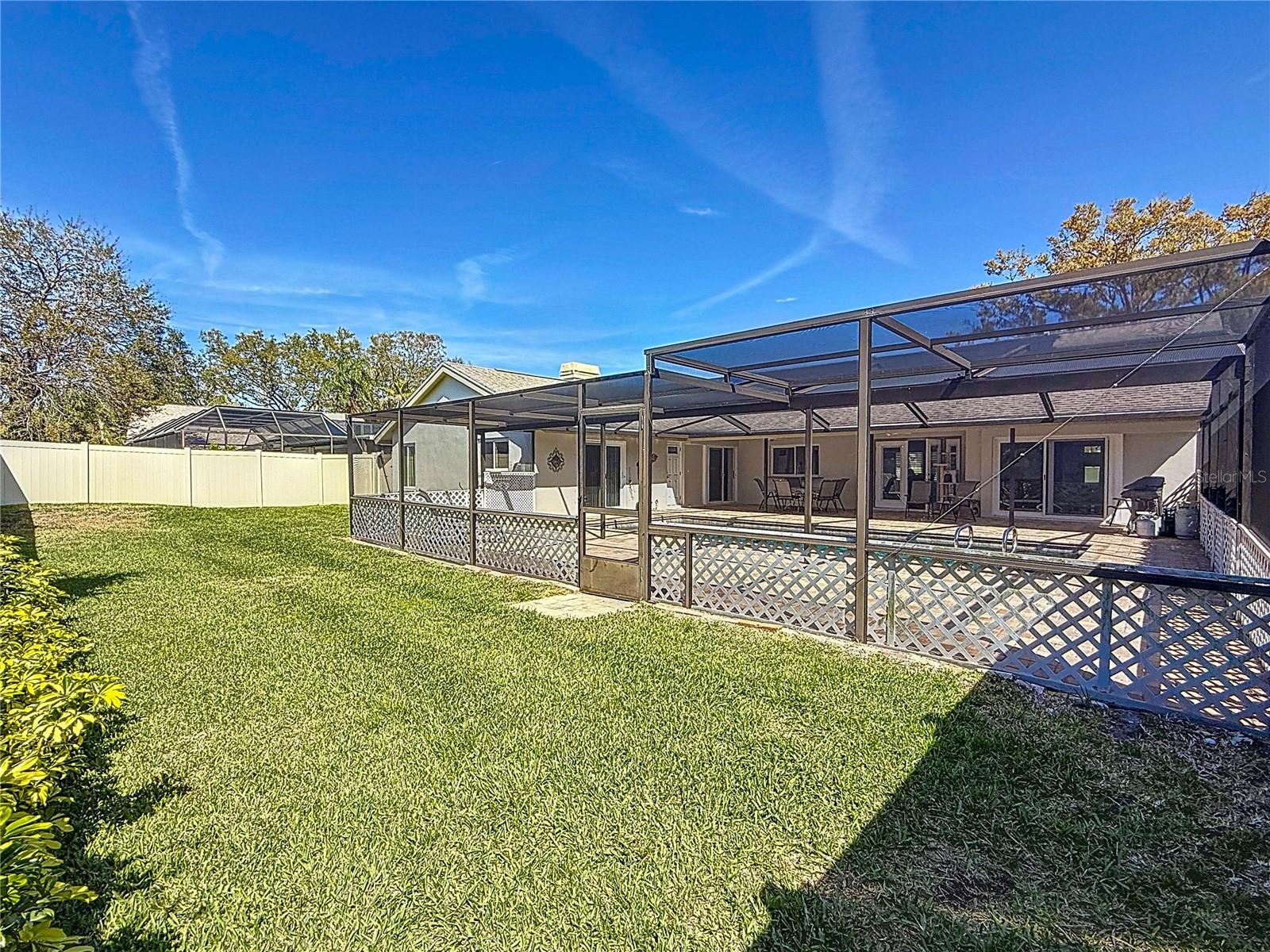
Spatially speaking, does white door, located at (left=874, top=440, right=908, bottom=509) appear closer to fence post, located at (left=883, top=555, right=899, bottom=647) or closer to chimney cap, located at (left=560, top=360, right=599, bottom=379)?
chimney cap, located at (left=560, top=360, right=599, bottom=379)

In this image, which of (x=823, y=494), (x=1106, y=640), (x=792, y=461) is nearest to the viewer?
(x=1106, y=640)

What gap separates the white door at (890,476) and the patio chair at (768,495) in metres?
2.56

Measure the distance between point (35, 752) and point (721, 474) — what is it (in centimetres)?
1774

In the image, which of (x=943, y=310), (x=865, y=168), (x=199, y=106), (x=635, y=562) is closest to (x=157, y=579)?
(x=635, y=562)

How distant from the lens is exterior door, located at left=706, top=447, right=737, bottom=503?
61.3 ft

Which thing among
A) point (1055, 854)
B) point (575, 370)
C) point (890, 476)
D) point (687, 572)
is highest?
point (575, 370)

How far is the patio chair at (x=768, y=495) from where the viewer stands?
16.2 meters

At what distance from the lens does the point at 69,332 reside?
649 inches

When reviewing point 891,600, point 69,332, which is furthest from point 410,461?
point 891,600

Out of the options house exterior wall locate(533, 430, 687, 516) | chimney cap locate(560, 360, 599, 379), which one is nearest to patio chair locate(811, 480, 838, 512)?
house exterior wall locate(533, 430, 687, 516)

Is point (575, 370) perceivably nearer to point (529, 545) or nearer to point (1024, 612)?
point (529, 545)

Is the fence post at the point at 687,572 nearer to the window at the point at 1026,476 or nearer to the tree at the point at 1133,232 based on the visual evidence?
the tree at the point at 1133,232

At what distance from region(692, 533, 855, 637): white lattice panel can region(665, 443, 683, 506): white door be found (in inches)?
435

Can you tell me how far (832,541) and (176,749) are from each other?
15.6 ft
